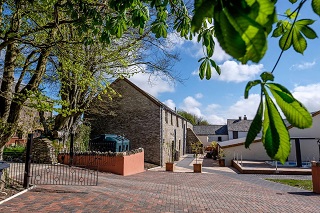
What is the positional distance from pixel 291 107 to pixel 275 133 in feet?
0.34

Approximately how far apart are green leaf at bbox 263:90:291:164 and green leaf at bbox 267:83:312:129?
0.09ft

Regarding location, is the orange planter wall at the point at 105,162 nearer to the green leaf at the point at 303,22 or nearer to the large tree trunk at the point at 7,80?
the large tree trunk at the point at 7,80

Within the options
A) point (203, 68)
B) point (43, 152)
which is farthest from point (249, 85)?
point (43, 152)

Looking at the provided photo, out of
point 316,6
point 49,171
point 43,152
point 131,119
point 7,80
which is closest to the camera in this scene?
point 316,6

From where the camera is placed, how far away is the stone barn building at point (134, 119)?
25250 millimetres

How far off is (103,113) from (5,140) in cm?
1642

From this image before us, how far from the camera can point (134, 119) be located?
26.0m

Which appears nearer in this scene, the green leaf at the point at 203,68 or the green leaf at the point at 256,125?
the green leaf at the point at 256,125

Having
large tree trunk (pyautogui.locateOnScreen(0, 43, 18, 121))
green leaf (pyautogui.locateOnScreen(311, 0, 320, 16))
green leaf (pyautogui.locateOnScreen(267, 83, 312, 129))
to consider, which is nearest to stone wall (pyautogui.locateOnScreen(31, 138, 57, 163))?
large tree trunk (pyautogui.locateOnScreen(0, 43, 18, 121))

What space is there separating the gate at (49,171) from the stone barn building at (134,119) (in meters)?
7.81

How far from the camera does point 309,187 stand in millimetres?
14516

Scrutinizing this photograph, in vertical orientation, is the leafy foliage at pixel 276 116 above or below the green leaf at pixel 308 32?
below

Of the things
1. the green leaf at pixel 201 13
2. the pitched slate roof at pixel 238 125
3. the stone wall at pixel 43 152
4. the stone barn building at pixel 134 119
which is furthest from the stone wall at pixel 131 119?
the pitched slate roof at pixel 238 125

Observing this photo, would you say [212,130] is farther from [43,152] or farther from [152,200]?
[152,200]
